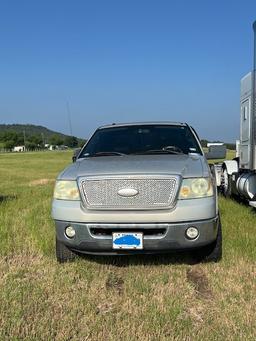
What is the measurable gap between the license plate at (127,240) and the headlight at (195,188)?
620 millimetres

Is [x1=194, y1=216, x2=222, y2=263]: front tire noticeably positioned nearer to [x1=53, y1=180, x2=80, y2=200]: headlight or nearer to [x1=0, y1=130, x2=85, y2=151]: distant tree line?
[x1=53, y1=180, x2=80, y2=200]: headlight

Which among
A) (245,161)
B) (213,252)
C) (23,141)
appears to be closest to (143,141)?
(213,252)

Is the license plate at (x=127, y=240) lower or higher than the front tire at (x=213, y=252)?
higher

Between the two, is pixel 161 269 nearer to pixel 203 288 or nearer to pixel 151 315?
pixel 203 288

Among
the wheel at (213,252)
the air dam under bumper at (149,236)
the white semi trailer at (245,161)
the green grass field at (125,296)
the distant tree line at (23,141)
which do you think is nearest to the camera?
the green grass field at (125,296)

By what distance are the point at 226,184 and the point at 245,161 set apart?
1817mm

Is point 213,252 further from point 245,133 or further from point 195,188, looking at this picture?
point 245,133

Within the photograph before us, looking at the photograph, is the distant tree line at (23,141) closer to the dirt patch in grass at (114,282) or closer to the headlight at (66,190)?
the headlight at (66,190)

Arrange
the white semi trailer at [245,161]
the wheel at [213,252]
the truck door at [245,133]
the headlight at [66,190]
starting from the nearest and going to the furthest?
1. the headlight at [66,190]
2. the wheel at [213,252]
3. the white semi trailer at [245,161]
4. the truck door at [245,133]

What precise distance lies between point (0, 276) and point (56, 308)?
44.3 inches

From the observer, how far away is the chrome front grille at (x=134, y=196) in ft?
16.0

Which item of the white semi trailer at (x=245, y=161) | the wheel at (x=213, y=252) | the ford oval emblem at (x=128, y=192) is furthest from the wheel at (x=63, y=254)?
the white semi trailer at (x=245, y=161)

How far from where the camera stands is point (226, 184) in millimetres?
12109

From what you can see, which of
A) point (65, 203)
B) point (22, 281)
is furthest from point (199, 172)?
point (22, 281)
